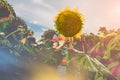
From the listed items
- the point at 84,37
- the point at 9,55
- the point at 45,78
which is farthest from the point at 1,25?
the point at 84,37

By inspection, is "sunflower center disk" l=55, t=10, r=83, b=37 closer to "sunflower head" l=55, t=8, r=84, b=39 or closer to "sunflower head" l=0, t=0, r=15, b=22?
"sunflower head" l=55, t=8, r=84, b=39

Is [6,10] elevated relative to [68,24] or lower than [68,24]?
elevated

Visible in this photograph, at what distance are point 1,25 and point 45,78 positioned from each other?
84 centimetres

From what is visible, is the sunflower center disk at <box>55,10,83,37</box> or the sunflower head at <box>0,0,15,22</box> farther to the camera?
the sunflower head at <box>0,0,15,22</box>

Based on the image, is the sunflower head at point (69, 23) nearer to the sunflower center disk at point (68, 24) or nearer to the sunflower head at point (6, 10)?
the sunflower center disk at point (68, 24)

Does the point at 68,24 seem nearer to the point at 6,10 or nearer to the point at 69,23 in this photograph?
the point at 69,23

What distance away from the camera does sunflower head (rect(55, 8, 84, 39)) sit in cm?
201

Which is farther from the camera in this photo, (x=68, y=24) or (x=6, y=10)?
(x=6, y=10)

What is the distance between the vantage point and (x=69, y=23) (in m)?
2.01

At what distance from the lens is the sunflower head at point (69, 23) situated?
2.01m

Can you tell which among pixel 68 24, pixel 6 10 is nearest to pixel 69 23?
pixel 68 24

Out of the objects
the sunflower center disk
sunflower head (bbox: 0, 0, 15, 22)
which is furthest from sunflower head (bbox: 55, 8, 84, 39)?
sunflower head (bbox: 0, 0, 15, 22)

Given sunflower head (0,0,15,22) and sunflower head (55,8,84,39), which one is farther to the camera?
sunflower head (0,0,15,22)

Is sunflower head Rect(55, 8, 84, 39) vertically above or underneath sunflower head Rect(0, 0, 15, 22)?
underneath
